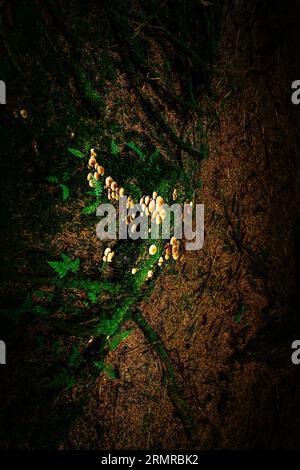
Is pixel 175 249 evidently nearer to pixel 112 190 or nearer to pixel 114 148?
pixel 112 190

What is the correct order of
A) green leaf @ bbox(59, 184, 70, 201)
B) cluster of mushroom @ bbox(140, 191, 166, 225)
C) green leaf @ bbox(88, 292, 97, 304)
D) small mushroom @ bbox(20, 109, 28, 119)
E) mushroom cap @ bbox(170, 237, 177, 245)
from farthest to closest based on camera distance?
mushroom cap @ bbox(170, 237, 177, 245), cluster of mushroom @ bbox(140, 191, 166, 225), green leaf @ bbox(88, 292, 97, 304), green leaf @ bbox(59, 184, 70, 201), small mushroom @ bbox(20, 109, 28, 119)

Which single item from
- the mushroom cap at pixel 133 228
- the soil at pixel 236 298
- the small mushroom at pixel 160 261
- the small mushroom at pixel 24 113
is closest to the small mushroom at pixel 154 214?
the mushroom cap at pixel 133 228

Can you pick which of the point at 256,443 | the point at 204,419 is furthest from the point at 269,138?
the point at 256,443

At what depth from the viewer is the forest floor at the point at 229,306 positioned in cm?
187

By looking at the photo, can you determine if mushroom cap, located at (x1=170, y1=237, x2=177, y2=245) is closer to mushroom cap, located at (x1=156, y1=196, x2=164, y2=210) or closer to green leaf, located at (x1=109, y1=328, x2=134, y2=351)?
mushroom cap, located at (x1=156, y1=196, x2=164, y2=210)

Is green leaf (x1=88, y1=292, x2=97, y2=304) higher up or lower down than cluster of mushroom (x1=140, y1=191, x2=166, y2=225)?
lower down

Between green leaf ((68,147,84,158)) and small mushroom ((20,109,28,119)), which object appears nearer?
small mushroom ((20,109,28,119))

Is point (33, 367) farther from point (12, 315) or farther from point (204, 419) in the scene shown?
point (204, 419)

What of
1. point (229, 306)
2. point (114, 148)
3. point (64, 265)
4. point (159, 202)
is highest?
point (114, 148)

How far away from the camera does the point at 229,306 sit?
224cm

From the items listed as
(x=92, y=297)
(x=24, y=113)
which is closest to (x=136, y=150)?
(x=24, y=113)

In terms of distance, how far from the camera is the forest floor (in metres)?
1.87

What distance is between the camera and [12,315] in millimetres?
1526

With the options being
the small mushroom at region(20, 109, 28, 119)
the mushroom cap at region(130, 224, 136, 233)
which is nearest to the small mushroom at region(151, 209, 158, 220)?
the mushroom cap at region(130, 224, 136, 233)
